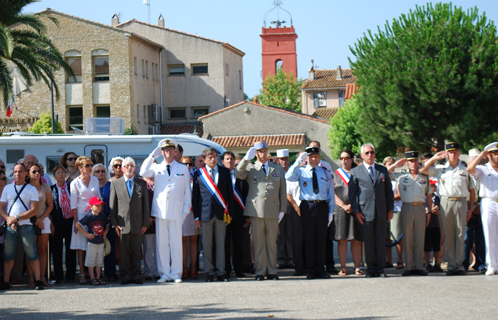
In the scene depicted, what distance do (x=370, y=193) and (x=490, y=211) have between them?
199 cm

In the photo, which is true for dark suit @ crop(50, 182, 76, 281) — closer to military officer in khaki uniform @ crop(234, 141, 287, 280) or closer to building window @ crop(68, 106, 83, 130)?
military officer in khaki uniform @ crop(234, 141, 287, 280)

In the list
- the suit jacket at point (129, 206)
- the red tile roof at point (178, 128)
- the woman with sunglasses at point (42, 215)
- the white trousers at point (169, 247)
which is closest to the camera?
the woman with sunglasses at point (42, 215)

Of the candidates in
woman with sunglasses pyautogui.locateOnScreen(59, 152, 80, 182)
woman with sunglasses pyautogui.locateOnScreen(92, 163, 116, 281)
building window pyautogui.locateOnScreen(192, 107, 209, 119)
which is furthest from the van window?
building window pyautogui.locateOnScreen(192, 107, 209, 119)

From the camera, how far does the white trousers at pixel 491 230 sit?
9188 millimetres

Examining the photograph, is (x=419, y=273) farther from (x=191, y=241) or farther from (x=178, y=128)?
(x=178, y=128)

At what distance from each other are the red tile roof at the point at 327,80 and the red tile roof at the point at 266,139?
33.0 metres

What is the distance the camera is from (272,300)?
7328 mm

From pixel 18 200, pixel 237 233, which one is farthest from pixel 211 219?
pixel 18 200

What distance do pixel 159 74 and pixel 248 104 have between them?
9688 mm

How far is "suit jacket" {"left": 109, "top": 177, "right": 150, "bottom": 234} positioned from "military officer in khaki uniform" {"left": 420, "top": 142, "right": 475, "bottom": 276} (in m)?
4.51

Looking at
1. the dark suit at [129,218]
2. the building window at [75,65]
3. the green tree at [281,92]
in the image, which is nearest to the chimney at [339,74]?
the green tree at [281,92]

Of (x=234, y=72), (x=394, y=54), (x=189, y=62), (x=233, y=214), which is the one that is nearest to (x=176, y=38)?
(x=189, y=62)

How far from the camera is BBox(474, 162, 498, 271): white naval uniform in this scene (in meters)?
9.20

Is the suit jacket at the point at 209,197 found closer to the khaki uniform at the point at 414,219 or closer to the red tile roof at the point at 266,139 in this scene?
the khaki uniform at the point at 414,219
